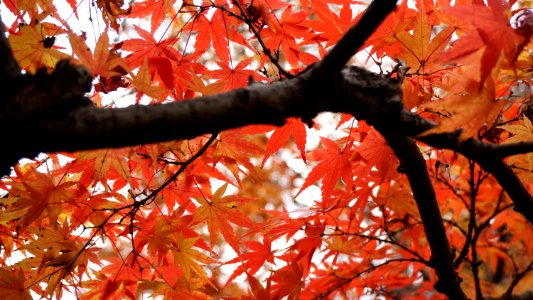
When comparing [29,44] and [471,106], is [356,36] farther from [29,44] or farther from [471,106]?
[29,44]

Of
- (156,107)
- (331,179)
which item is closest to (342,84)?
(156,107)

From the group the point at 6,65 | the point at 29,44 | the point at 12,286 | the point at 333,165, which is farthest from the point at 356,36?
the point at 12,286

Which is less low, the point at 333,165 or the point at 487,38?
the point at 333,165

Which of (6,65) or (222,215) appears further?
(222,215)

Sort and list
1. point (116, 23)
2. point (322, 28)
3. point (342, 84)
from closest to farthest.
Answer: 1. point (342, 84)
2. point (322, 28)
3. point (116, 23)

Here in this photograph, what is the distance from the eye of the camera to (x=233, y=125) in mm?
633

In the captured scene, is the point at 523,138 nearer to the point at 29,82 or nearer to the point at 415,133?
the point at 415,133

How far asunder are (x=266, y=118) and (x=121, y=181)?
85 cm

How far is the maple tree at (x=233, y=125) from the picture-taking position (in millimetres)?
611

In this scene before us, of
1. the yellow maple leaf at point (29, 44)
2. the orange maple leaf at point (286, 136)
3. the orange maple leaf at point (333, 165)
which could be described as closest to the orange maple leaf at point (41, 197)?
the yellow maple leaf at point (29, 44)

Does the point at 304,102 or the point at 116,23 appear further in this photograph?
the point at 116,23

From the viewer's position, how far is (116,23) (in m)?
1.30

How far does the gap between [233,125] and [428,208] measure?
63 cm

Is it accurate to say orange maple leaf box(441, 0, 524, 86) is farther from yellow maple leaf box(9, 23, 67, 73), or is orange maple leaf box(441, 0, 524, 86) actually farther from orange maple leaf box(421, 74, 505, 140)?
yellow maple leaf box(9, 23, 67, 73)
